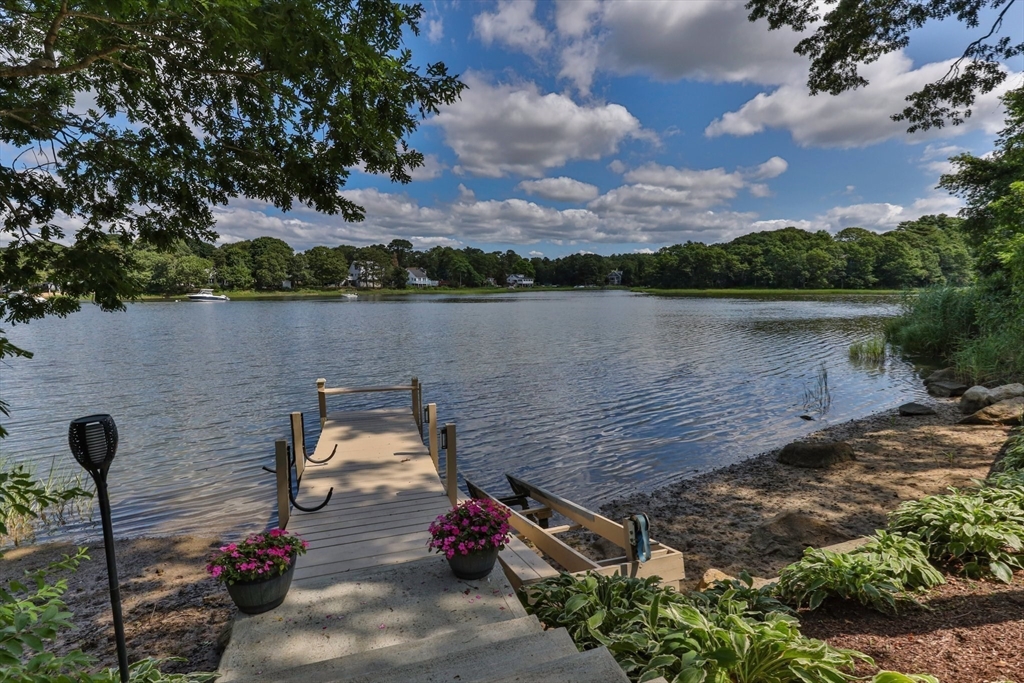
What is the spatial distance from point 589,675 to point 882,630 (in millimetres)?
2572

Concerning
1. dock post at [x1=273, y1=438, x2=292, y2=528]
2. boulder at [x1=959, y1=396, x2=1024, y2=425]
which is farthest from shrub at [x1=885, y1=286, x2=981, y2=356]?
dock post at [x1=273, y1=438, x2=292, y2=528]

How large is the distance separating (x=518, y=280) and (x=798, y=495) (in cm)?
15571

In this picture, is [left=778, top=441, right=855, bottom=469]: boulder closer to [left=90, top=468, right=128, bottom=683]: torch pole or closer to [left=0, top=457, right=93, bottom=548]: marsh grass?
[left=90, top=468, right=128, bottom=683]: torch pole

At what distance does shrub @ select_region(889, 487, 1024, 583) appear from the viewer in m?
4.16

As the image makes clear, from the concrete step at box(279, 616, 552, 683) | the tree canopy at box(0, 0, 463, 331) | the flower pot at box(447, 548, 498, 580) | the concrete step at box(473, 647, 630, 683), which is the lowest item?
the flower pot at box(447, 548, 498, 580)

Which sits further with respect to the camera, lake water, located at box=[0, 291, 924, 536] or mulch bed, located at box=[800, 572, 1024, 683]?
lake water, located at box=[0, 291, 924, 536]

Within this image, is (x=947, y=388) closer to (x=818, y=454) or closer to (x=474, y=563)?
(x=818, y=454)

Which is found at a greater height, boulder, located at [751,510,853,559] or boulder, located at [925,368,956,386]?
boulder, located at [925,368,956,386]

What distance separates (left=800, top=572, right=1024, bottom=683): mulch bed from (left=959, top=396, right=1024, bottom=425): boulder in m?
10.0

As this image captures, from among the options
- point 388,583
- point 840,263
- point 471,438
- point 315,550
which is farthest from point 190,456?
point 840,263

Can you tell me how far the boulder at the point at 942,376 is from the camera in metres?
17.0

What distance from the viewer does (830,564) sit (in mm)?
4066

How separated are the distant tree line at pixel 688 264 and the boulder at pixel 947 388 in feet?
216

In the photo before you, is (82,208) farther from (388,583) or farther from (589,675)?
(589,675)
